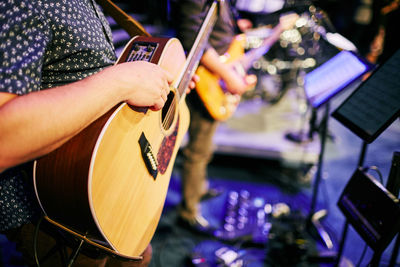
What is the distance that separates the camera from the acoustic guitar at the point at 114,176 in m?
0.70

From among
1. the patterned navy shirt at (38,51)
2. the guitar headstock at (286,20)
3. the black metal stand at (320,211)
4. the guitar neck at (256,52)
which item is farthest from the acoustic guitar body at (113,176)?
the guitar headstock at (286,20)

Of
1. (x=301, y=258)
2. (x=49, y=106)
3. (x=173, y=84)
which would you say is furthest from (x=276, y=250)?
(x=49, y=106)

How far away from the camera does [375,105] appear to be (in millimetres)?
1195

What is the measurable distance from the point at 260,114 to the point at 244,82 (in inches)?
81.6

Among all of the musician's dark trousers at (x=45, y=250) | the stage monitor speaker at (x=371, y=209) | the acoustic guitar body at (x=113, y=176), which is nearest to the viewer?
the acoustic guitar body at (x=113, y=176)

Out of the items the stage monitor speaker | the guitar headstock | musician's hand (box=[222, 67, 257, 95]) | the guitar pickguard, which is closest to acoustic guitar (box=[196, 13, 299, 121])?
musician's hand (box=[222, 67, 257, 95])

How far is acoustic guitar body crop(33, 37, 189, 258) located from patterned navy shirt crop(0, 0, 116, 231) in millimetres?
103

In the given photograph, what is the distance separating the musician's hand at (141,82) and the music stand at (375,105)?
3.04 ft

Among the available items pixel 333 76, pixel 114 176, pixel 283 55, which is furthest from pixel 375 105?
pixel 283 55

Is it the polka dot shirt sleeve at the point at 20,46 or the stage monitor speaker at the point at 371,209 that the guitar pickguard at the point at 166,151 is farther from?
the stage monitor speaker at the point at 371,209

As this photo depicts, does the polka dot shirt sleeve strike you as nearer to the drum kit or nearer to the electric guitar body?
the electric guitar body

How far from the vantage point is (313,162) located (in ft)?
9.68

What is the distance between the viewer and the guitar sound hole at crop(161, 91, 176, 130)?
3.50ft

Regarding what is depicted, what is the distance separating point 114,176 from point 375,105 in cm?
117
